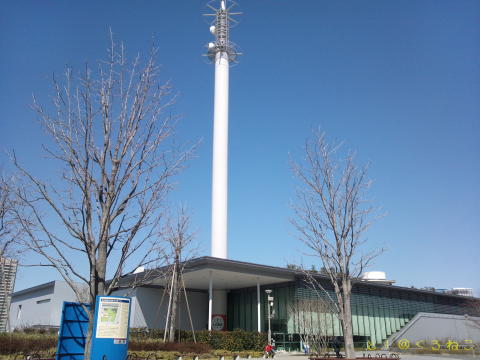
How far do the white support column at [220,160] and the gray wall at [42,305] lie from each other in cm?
1995

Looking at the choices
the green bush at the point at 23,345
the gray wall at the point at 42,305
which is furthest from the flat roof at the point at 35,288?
the green bush at the point at 23,345

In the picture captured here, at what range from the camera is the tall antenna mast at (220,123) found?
4619 cm

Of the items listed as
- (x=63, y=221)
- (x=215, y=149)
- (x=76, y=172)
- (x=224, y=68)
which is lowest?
(x=63, y=221)

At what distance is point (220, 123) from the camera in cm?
5072

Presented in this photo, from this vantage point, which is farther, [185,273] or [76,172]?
[185,273]

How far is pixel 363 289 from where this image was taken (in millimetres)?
45156

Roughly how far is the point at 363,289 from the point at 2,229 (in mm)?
35482

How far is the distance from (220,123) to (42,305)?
33.3 meters

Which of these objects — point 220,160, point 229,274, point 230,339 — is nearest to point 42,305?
point 220,160

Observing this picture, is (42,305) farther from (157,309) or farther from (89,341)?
(89,341)

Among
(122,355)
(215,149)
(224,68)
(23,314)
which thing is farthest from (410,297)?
(23,314)

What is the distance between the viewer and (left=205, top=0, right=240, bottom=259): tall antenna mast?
152 feet

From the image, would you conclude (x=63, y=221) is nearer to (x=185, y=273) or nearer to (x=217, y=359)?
(x=217, y=359)

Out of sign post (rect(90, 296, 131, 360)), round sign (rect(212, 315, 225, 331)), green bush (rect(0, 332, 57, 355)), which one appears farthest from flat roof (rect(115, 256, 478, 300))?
sign post (rect(90, 296, 131, 360))
